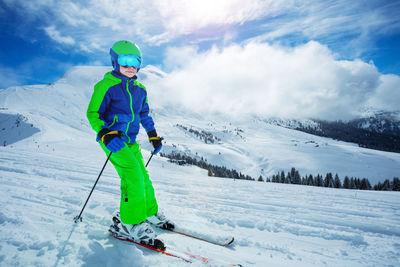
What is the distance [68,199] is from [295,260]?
4.64m

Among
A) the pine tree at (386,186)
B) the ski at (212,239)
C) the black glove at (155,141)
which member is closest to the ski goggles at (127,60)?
the black glove at (155,141)

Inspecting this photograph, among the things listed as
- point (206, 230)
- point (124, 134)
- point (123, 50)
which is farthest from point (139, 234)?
point (123, 50)

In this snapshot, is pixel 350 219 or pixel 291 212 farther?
pixel 291 212

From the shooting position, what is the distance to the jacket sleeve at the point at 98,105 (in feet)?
10.2

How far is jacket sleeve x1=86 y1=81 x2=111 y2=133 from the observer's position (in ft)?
10.2

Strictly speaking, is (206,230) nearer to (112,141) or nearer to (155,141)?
(155,141)

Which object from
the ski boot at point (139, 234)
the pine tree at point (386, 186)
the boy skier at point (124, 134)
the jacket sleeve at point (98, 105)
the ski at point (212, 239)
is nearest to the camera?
the ski boot at point (139, 234)

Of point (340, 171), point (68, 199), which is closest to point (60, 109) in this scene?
point (68, 199)

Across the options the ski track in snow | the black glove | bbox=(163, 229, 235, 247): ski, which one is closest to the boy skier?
the ski track in snow

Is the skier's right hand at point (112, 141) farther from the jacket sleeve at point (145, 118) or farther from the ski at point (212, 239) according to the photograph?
the ski at point (212, 239)

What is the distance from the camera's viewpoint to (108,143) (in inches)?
115

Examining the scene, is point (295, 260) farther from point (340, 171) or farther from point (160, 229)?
point (340, 171)

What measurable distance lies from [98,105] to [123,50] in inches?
38.6

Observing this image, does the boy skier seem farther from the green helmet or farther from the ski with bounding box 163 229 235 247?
the ski with bounding box 163 229 235 247
